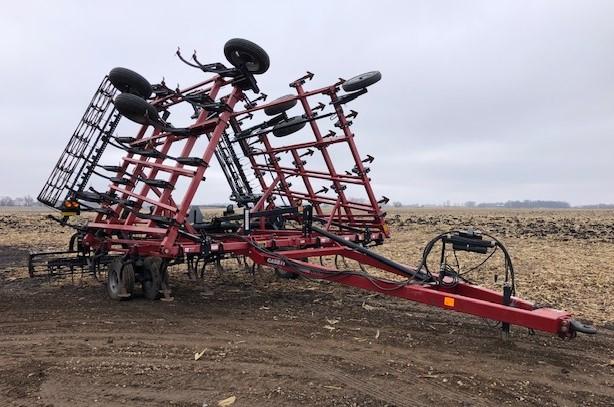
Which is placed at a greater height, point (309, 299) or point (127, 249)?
point (127, 249)

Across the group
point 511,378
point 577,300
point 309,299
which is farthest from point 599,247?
point 511,378

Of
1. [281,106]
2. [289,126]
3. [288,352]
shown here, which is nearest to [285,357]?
[288,352]

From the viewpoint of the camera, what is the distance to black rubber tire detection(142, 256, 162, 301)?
25.8 feet

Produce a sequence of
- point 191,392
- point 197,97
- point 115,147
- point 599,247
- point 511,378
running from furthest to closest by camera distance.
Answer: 1. point 599,247
2. point 115,147
3. point 197,97
4. point 511,378
5. point 191,392

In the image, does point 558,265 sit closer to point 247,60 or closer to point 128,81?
point 247,60

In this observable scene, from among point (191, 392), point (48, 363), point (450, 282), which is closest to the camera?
point (191, 392)

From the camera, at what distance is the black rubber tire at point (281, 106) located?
8734 mm

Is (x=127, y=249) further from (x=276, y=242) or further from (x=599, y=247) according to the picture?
(x=599, y=247)

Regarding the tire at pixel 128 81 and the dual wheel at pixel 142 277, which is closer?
the dual wheel at pixel 142 277

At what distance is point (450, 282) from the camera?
5.84 metres

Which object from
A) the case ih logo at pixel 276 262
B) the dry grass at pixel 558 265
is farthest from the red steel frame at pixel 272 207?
the dry grass at pixel 558 265

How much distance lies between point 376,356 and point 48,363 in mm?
3147

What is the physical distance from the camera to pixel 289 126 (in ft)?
29.8

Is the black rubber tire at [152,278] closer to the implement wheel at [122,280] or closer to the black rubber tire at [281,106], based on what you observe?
the implement wheel at [122,280]
